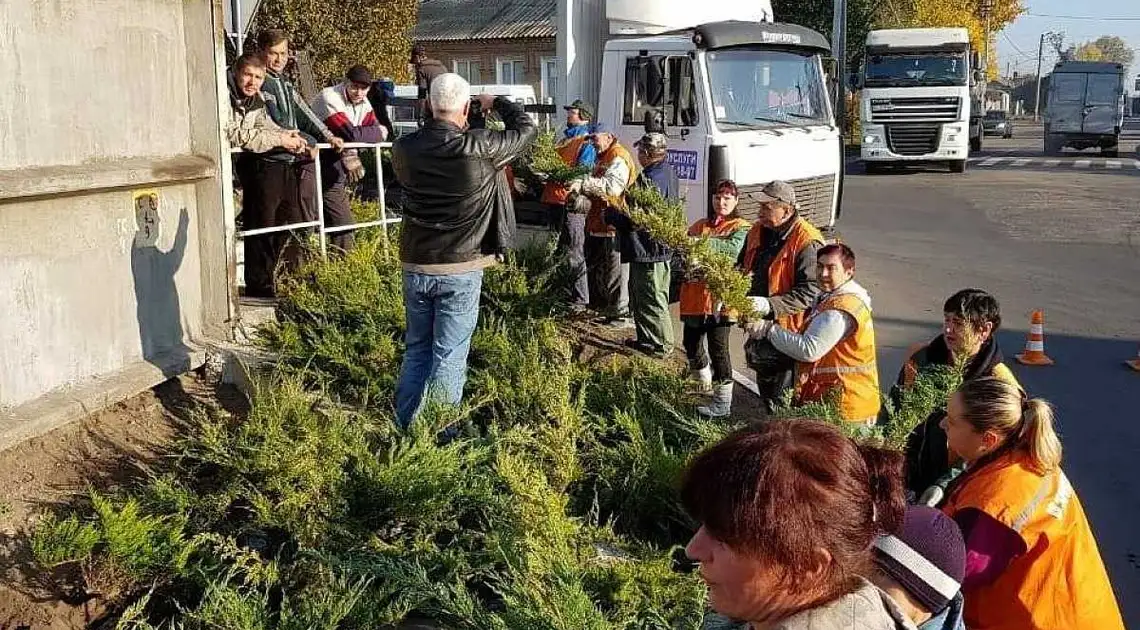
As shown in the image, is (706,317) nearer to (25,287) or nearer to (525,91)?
(25,287)

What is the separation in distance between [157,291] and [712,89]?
635 cm

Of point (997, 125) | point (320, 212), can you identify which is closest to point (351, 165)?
point (320, 212)

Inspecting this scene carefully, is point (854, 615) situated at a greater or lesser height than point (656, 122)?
lesser

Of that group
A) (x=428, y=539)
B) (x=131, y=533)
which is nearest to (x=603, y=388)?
(x=428, y=539)

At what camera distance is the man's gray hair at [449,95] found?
4.82m

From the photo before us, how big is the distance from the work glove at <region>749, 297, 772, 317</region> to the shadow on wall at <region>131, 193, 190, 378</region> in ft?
9.61

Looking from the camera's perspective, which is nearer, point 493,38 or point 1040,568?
point 1040,568

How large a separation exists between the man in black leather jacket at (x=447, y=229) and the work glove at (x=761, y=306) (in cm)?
123

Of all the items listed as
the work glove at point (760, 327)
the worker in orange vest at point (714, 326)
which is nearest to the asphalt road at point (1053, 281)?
the worker in orange vest at point (714, 326)

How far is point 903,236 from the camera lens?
1532cm

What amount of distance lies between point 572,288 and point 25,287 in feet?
14.0

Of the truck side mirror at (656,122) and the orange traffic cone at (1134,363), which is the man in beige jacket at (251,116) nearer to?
the truck side mirror at (656,122)

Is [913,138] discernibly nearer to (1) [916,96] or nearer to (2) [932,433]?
(1) [916,96]

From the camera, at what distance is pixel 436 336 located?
5.03m
